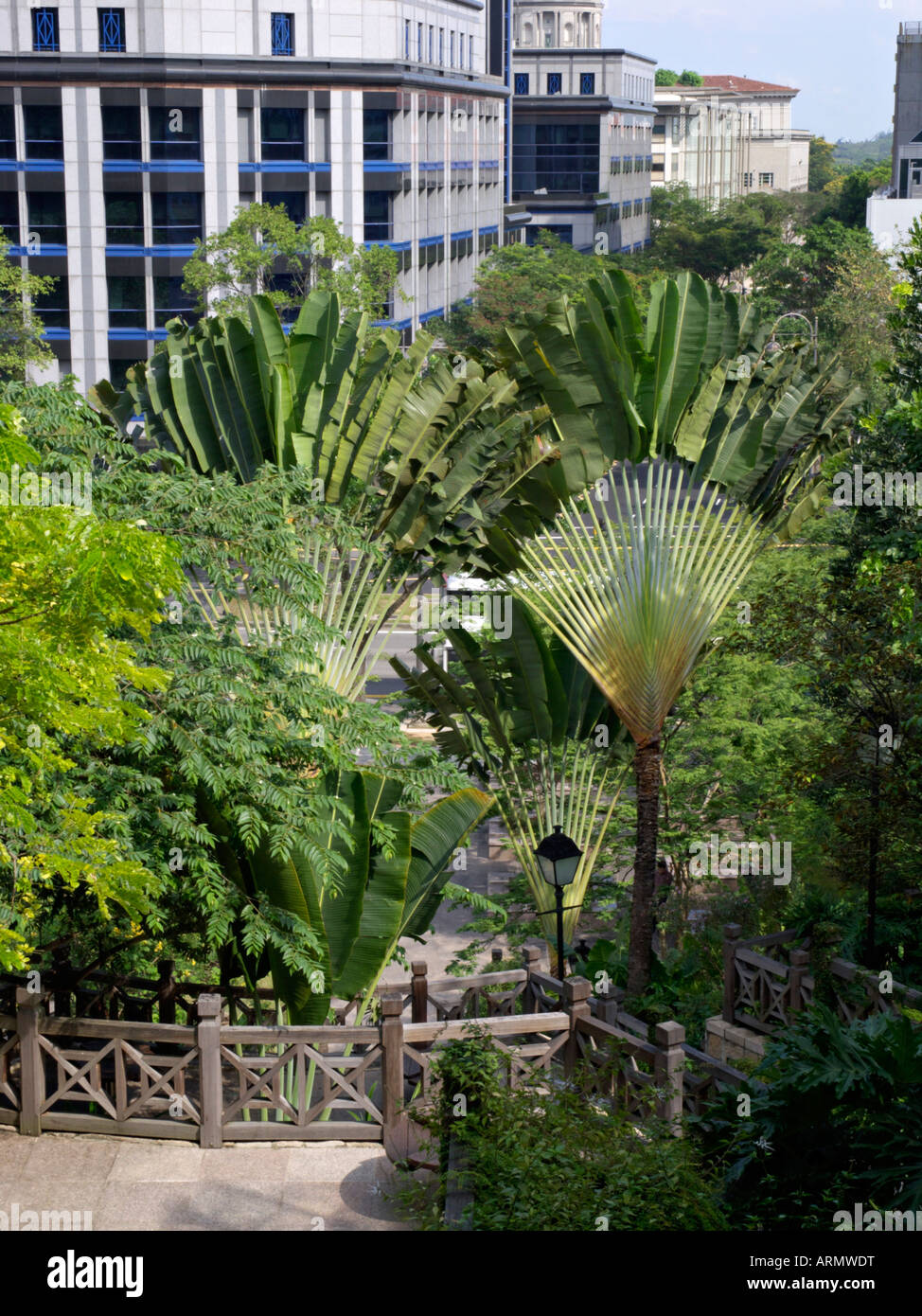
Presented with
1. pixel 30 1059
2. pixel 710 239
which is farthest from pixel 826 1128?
pixel 710 239

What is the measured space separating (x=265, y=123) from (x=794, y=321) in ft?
91.3

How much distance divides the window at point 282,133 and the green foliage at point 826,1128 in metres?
64.6

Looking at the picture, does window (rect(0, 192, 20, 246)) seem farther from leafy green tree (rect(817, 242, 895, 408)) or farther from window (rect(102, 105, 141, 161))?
leafy green tree (rect(817, 242, 895, 408))

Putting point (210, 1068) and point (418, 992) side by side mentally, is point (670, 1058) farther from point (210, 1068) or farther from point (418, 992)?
point (210, 1068)

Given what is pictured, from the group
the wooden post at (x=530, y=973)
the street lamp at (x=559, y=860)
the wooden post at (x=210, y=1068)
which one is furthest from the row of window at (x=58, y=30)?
the wooden post at (x=210, y=1068)

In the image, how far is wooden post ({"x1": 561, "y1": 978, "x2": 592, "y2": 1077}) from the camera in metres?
12.1

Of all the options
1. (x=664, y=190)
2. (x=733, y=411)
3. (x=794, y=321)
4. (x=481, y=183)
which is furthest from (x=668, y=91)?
(x=733, y=411)

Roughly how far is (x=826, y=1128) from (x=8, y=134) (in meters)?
65.6

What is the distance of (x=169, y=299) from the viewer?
6462 cm

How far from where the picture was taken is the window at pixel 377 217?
7000 cm

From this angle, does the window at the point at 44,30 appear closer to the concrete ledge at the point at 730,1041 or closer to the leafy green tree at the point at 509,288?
Result: the leafy green tree at the point at 509,288

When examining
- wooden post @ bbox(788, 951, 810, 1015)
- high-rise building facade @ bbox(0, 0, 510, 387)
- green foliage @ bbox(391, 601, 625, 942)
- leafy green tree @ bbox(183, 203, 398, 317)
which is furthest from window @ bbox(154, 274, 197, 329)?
wooden post @ bbox(788, 951, 810, 1015)

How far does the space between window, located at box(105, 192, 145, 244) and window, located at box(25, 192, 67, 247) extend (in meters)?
2.10

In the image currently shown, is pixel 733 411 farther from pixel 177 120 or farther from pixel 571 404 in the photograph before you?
pixel 177 120
